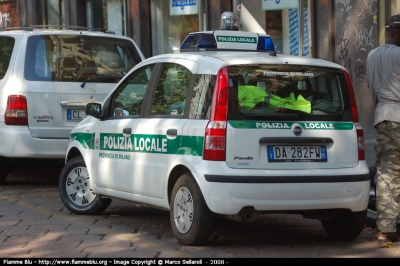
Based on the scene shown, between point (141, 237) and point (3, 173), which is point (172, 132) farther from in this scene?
point (3, 173)

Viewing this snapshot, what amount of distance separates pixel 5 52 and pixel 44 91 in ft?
3.22

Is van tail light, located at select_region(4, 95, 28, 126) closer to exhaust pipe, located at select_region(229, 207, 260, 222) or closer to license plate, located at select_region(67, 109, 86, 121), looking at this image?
license plate, located at select_region(67, 109, 86, 121)

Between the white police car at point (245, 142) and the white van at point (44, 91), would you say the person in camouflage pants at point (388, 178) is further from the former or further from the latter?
the white van at point (44, 91)

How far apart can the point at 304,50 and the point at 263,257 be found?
38.6 ft

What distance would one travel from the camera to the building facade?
55.8ft

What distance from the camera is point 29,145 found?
1071 centimetres

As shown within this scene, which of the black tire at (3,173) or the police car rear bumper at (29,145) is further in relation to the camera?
the black tire at (3,173)

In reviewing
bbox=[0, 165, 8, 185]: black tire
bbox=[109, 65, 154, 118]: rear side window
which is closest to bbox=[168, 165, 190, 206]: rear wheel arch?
bbox=[109, 65, 154, 118]: rear side window

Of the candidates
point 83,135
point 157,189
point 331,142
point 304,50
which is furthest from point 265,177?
point 304,50

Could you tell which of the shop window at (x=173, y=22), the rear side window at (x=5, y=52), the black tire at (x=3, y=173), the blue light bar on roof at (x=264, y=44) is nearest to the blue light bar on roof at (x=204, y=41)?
the blue light bar on roof at (x=264, y=44)

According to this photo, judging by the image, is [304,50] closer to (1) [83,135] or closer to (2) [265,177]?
(1) [83,135]

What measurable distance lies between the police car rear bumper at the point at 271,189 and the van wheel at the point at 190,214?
0.37 ft

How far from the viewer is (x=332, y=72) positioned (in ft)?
24.6

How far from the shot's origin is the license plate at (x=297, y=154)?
7.04 metres
